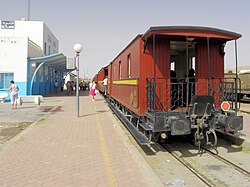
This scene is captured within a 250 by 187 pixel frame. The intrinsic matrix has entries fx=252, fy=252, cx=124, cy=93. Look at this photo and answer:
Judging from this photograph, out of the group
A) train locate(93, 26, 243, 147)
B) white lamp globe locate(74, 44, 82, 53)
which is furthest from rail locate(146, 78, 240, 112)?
white lamp globe locate(74, 44, 82, 53)

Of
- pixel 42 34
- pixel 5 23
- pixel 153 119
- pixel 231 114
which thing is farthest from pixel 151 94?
pixel 5 23

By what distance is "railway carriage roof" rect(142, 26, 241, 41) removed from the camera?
590 centimetres

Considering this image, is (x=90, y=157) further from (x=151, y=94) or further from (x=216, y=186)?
(x=216, y=186)

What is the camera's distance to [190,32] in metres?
6.13

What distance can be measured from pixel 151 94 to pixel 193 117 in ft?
3.87

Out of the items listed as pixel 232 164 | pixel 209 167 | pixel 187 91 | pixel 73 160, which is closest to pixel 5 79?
pixel 73 160

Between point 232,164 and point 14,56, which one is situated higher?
point 14,56

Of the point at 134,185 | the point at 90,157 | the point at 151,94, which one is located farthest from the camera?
the point at 151,94

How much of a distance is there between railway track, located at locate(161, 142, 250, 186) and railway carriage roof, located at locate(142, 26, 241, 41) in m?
2.99

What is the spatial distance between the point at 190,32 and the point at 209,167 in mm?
3169

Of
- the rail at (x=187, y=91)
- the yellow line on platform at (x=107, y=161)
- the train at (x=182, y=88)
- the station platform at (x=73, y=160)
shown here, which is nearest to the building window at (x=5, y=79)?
the station platform at (x=73, y=160)

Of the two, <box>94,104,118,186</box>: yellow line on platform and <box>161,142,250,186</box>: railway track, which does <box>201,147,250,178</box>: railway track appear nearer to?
<box>161,142,250,186</box>: railway track

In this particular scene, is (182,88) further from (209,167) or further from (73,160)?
(73,160)

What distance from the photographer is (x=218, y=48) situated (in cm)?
732
